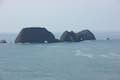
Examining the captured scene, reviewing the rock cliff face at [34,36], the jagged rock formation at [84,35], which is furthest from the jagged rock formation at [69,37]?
the rock cliff face at [34,36]

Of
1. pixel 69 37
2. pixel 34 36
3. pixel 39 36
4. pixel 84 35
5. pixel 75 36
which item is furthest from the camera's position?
pixel 84 35

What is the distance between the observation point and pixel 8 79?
52.0 meters

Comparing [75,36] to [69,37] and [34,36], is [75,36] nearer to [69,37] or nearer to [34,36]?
[69,37]

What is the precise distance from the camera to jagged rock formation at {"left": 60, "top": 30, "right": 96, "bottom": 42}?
162 metres

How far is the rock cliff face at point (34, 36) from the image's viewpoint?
15600cm

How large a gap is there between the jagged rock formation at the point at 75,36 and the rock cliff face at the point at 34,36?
5151 mm

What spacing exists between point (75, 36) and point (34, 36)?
50.0 ft

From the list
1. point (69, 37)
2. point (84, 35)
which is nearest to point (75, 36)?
point (69, 37)

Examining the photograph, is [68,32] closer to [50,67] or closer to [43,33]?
[43,33]

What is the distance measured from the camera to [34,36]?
15738cm

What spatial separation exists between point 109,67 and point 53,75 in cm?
1226

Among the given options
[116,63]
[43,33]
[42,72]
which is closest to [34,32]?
[43,33]

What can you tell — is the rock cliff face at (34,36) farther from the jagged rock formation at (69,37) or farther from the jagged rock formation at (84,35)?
the jagged rock formation at (84,35)

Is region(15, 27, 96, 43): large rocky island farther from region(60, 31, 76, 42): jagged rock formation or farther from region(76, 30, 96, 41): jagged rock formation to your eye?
region(76, 30, 96, 41): jagged rock formation
